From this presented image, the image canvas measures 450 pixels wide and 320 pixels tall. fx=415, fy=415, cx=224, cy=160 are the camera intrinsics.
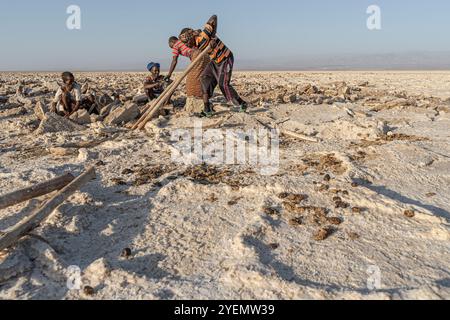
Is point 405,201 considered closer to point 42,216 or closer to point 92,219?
point 92,219

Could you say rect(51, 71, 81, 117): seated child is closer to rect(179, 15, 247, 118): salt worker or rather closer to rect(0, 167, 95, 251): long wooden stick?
rect(179, 15, 247, 118): salt worker

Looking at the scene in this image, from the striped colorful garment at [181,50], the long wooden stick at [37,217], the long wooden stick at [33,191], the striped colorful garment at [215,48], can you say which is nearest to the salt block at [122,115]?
the striped colorful garment at [181,50]

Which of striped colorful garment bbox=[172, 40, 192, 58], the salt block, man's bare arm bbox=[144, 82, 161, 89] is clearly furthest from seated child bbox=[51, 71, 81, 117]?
striped colorful garment bbox=[172, 40, 192, 58]

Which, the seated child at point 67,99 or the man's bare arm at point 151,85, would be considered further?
the man's bare arm at point 151,85

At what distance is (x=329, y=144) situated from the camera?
524cm

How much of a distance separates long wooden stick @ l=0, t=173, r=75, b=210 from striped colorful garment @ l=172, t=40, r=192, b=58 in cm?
411

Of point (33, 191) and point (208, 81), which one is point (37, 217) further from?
point (208, 81)

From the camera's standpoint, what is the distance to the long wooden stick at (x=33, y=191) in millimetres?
3049

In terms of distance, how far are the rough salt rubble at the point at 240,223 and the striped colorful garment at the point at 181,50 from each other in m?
2.12

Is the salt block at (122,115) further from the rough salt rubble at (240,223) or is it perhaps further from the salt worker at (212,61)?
the salt worker at (212,61)

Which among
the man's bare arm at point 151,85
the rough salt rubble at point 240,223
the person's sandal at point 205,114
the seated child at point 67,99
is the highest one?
the man's bare arm at point 151,85

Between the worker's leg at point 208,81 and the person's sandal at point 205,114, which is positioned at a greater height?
the worker's leg at point 208,81

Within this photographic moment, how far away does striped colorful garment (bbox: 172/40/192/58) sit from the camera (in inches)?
277
